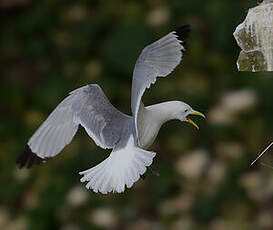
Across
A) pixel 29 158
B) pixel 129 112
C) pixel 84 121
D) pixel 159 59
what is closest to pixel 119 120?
pixel 84 121

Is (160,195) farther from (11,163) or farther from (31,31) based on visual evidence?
(31,31)

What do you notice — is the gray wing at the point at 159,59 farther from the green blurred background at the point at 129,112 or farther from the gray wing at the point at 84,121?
the green blurred background at the point at 129,112

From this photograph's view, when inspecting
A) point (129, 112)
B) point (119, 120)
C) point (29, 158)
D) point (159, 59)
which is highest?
point (159, 59)

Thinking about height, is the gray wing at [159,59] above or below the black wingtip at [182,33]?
below

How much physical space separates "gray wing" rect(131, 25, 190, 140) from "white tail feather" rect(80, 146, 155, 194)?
138mm

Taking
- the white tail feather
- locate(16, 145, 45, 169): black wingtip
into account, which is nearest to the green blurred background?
locate(16, 145, 45, 169): black wingtip

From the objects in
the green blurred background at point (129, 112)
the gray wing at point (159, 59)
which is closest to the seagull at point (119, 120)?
the gray wing at point (159, 59)

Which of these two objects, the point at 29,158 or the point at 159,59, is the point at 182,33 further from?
the point at 29,158

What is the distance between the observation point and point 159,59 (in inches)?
89.0

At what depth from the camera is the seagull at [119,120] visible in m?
2.12

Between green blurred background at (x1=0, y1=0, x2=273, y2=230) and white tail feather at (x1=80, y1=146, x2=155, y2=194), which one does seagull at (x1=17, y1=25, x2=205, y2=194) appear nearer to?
white tail feather at (x1=80, y1=146, x2=155, y2=194)

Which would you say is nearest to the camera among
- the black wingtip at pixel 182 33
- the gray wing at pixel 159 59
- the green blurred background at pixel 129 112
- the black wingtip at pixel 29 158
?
the gray wing at pixel 159 59

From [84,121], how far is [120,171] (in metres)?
0.27

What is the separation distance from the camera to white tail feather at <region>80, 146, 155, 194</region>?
2021 millimetres
